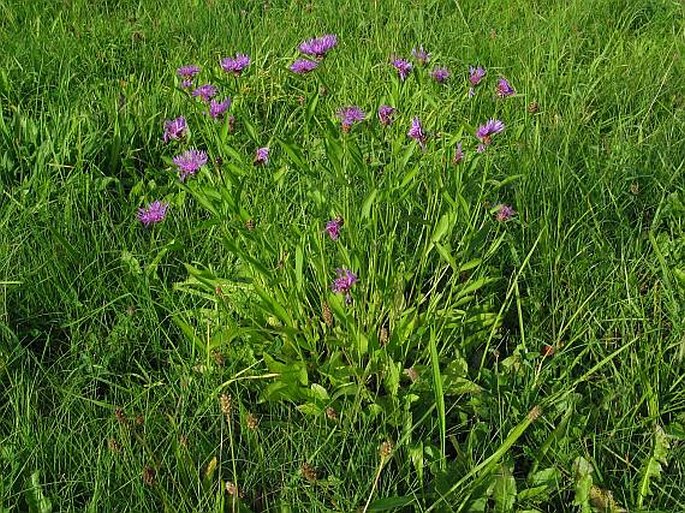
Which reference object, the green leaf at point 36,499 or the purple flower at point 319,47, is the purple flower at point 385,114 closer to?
the purple flower at point 319,47

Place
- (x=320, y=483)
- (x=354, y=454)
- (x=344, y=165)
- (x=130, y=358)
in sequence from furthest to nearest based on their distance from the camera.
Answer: (x=130, y=358), (x=344, y=165), (x=354, y=454), (x=320, y=483)

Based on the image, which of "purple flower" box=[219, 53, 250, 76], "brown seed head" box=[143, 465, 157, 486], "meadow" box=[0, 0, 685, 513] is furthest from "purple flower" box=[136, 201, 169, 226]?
"brown seed head" box=[143, 465, 157, 486]

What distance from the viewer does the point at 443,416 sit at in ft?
4.56

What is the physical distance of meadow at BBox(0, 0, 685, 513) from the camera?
142cm

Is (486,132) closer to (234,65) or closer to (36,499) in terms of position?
(234,65)

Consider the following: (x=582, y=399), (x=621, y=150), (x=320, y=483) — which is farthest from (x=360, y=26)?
(x=320, y=483)

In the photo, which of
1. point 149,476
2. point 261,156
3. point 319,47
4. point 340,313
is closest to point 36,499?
point 149,476

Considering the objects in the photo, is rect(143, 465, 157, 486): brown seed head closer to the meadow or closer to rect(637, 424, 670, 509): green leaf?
the meadow

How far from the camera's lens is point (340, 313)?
5.13ft

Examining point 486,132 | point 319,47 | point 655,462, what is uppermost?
point 319,47

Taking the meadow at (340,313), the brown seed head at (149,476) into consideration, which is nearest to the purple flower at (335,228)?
the meadow at (340,313)

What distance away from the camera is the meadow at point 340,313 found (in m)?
1.42

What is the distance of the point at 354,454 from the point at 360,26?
2004mm

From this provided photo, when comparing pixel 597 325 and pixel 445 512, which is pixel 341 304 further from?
pixel 597 325
